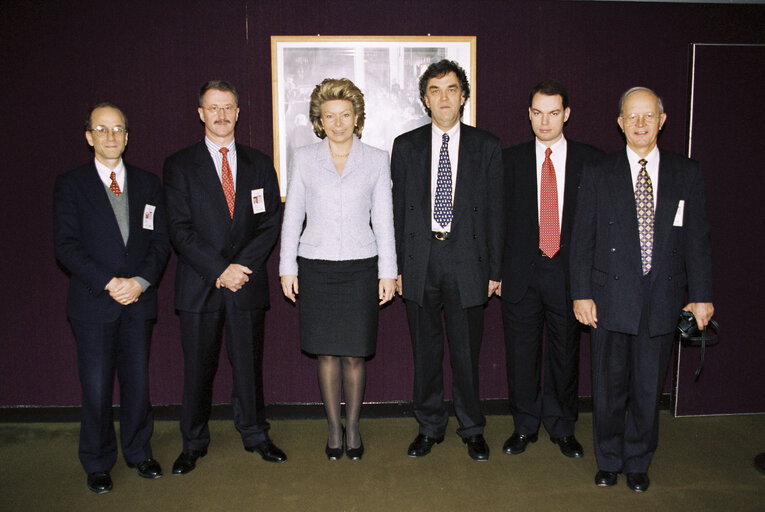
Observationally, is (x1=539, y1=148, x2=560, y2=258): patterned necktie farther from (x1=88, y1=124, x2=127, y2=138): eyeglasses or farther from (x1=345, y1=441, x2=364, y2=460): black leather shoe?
(x1=88, y1=124, x2=127, y2=138): eyeglasses

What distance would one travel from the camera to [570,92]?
12.6 ft

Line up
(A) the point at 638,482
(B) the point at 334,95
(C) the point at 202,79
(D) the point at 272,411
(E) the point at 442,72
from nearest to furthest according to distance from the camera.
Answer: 1. (A) the point at 638,482
2. (B) the point at 334,95
3. (E) the point at 442,72
4. (C) the point at 202,79
5. (D) the point at 272,411

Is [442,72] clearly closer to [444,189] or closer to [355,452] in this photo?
[444,189]

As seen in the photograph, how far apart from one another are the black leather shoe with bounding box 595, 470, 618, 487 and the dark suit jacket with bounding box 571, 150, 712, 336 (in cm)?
80

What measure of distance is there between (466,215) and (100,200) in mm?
1984

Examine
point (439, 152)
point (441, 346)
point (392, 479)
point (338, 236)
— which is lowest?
point (392, 479)

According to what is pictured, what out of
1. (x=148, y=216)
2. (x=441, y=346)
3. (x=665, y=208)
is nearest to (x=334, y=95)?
(x=148, y=216)

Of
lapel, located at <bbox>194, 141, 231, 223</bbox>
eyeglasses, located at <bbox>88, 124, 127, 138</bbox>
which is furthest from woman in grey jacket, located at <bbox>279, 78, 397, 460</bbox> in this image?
eyeglasses, located at <bbox>88, 124, 127, 138</bbox>

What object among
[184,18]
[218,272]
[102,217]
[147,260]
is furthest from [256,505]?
[184,18]

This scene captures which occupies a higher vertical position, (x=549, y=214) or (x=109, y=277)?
(x=549, y=214)

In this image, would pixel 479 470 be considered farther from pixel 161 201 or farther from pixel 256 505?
pixel 161 201

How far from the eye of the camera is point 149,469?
3.02 meters

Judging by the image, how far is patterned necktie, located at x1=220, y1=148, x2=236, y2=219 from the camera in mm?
3078

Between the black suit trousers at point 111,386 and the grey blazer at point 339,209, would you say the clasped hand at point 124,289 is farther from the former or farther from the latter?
the grey blazer at point 339,209
